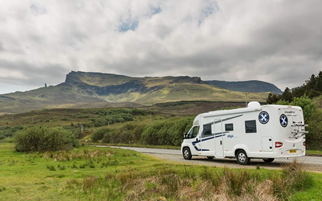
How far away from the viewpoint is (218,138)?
1758 cm

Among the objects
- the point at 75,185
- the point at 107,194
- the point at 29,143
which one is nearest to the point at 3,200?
the point at 75,185

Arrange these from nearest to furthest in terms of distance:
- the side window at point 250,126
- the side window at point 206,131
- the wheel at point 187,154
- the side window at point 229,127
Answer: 1. the side window at point 250,126
2. the side window at point 229,127
3. the side window at point 206,131
4. the wheel at point 187,154

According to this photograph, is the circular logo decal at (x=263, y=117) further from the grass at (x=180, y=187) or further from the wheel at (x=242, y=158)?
the grass at (x=180, y=187)

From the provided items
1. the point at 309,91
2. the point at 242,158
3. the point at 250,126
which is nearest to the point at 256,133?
the point at 250,126

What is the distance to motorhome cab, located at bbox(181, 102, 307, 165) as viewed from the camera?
14.7 m

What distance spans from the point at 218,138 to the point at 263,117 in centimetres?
346

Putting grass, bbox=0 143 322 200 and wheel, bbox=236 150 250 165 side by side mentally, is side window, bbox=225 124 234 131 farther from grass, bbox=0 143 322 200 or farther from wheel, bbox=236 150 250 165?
grass, bbox=0 143 322 200

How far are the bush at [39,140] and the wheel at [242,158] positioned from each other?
2123cm

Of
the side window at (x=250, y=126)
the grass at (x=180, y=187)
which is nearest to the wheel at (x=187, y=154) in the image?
the side window at (x=250, y=126)

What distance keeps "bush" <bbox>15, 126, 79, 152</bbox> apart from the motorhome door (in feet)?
64.1

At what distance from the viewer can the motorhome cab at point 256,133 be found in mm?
14691

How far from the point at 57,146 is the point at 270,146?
2360 centimetres

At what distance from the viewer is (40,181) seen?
12.1 m

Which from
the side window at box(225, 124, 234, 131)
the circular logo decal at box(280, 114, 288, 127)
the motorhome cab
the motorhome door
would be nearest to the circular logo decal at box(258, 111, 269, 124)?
the motorhome cab
